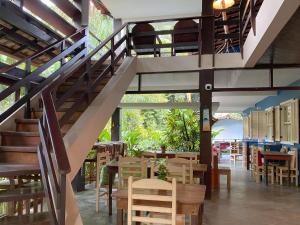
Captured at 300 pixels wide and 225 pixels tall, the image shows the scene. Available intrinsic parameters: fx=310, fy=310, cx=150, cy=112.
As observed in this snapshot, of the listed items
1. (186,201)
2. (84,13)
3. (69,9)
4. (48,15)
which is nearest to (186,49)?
(84,13)

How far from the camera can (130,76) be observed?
21.1 ft

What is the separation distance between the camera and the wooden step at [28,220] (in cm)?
267

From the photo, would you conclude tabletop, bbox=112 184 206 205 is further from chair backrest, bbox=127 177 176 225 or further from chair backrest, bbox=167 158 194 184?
chair backrest, bbox=167 158 194 184

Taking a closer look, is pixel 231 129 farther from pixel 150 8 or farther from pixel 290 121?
pixel 150 8

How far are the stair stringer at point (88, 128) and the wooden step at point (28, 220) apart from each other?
10.1 inches

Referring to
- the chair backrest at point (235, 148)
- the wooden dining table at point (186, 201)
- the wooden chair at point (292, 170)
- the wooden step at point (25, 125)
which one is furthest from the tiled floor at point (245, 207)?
the chair backrest at point (235, 148)

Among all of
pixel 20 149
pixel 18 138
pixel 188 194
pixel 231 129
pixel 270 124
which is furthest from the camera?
pixel 231 129

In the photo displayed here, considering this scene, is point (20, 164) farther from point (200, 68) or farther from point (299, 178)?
point (299, 178)

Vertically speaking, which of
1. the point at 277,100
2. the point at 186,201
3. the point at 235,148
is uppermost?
the point at 277,100

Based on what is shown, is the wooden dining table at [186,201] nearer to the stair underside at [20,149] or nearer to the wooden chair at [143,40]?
the stair underside at [20,149]

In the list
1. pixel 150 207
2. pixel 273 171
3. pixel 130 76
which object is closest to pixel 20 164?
pixel 150 207

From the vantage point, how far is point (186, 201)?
3059 mm

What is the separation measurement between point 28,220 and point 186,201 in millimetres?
1470

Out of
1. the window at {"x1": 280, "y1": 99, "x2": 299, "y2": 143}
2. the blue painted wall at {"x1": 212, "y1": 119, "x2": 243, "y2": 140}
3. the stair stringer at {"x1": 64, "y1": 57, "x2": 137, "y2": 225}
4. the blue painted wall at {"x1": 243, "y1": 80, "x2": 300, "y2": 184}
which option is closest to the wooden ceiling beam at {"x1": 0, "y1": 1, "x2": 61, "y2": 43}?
the stair stringer at {"x1": 64, "y1": 57, "x2": 137, "y2": 225}
